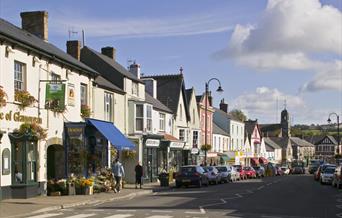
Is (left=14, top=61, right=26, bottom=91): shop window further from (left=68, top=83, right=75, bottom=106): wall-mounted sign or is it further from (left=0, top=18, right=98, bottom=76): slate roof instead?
(left=68, top=83, right=75, bottom=106): wall-mounted sign

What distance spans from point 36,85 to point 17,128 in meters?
2.73

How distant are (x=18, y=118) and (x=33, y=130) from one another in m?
0.91

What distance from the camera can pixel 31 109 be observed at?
26.5 m

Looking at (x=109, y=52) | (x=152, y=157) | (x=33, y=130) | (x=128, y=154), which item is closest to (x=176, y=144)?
(x=152, y=157)

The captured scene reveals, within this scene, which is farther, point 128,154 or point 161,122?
point 161,122

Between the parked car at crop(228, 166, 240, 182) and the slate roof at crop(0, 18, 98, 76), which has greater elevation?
the slate roof at crop(0, 18, 98, 76)

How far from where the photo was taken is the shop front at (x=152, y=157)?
44.0 m

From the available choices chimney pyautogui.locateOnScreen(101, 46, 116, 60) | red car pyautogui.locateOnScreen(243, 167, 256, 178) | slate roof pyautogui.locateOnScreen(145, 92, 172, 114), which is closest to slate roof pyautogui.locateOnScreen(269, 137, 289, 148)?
red car pyautogui.locateOnScreen(243, 167, 256, 178)

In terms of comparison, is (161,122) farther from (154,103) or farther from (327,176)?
(327,176)

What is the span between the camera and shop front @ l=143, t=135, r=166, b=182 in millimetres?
44000

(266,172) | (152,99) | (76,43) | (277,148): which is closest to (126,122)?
(76,43)

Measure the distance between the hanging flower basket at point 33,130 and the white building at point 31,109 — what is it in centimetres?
18

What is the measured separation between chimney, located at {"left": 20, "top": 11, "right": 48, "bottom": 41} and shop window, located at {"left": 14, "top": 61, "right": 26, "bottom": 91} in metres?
7.59

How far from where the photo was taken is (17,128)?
82.5ft
